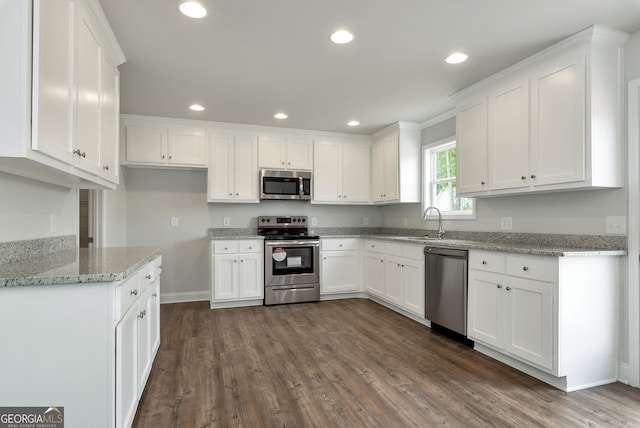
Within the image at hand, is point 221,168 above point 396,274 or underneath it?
above

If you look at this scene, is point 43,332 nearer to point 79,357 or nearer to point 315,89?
point 79,357

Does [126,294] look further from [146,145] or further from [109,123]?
[146,145]

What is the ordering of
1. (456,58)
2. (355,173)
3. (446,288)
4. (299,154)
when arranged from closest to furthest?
(456,58) < (446,288) < (299,154) < (355,173)

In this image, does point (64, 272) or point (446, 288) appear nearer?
point (64, 272)

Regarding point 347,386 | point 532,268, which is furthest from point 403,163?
point 347,386

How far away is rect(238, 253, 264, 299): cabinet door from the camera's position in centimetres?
440

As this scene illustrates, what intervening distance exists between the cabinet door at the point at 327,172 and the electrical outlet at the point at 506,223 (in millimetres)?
2356

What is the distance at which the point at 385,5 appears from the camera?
2.07m

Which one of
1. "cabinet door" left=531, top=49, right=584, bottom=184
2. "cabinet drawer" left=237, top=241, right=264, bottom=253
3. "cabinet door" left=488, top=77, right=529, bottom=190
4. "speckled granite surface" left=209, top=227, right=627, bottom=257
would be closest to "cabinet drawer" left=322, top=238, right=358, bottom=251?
"speckled granite surface" left=209, top=227, right=627, bottom=257

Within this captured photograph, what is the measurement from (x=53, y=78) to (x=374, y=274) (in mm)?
3960

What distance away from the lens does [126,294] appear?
1653 mm

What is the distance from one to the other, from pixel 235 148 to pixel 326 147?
1331 mm

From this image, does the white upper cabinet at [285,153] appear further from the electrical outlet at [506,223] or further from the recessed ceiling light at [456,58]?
the electrical outlet at [506,223]

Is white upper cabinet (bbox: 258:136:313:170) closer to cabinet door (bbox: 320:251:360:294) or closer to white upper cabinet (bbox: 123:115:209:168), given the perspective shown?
white upper cabinet (bbox: 123:115:209:168)
